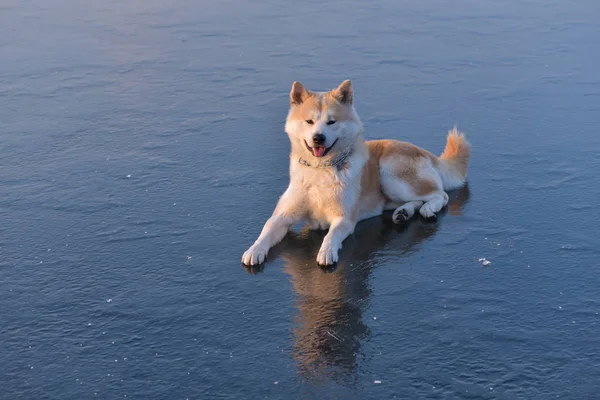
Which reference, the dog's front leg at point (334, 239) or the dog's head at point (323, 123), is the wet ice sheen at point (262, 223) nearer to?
the dog's front leg at point (334, 239)

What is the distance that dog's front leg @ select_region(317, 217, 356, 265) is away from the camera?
5809 mm

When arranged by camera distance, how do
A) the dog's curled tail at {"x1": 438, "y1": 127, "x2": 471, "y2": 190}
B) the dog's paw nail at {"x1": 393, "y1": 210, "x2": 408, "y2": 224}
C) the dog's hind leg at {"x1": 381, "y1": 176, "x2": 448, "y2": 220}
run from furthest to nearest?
the dog's curled tail at {"x1": 438, "y1": 127, "x2": 471, "y2": 190} → the dog's hind leg at {"x1": 381, "y1": 176, "x2": 448, "y2": 220} → the dog's paw nail at {"x1": 393, "y1": 210, "x2": 408, "y2": 224}

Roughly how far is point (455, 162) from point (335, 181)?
139 cm

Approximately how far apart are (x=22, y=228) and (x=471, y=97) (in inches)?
204

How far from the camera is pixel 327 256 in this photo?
19.0 ft

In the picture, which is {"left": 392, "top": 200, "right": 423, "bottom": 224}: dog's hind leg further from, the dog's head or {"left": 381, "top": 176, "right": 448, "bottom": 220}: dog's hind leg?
the dog's head

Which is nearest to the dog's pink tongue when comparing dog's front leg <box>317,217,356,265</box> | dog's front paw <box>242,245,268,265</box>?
dog's front leg <box>317,217,356,265</box>

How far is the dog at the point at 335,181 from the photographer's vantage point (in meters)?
6.23

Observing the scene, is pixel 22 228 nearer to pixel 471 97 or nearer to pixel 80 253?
pixel 80 253

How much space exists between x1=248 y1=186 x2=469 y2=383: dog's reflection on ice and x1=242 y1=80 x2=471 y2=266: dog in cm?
10

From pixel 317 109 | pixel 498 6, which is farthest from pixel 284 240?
pixel 498 6

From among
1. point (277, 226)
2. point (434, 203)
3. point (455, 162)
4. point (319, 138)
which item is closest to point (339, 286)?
point (277, 226)

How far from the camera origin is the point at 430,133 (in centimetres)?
845

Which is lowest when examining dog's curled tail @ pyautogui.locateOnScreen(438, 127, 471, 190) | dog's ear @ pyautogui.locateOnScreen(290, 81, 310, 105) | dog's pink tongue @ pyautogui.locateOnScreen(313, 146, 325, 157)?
dog's curled tail @ pyautogui.locateOnScreen(438, 127, 471, 190)
